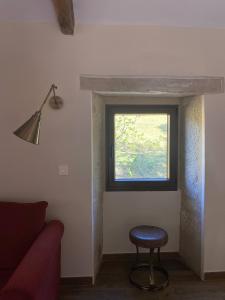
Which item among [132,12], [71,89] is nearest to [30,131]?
[71,89]

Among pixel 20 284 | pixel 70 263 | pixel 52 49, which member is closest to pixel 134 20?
pixel 52 49

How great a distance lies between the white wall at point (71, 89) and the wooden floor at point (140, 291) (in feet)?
0.61

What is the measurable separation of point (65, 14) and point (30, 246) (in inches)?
71.1

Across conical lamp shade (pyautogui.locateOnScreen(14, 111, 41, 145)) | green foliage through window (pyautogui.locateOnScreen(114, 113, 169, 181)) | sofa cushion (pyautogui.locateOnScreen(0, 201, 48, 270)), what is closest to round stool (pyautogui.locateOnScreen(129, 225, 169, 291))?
green foliage through window (pyautogui.locateOnScreen(114, 113, 169, 181))

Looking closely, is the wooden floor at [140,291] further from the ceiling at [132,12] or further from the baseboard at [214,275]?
the ceiling at [132,12]

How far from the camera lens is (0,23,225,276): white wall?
2.25m

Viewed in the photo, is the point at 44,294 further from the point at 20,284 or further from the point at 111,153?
the point at 111,153

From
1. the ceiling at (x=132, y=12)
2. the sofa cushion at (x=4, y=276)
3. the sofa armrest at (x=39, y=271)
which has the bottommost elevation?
the sofa cushion at (x=4, y=276)

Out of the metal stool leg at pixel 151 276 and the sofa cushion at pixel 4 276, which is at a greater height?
the sofa cushion at pixel 4 276

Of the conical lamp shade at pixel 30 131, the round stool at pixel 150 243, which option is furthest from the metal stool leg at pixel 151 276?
the conical lamp shade at pixel 30 131

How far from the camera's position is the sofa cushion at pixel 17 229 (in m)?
1.86

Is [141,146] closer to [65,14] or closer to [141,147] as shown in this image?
[141,147]

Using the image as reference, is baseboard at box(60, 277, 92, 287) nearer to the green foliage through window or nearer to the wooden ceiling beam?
the green foliage through window

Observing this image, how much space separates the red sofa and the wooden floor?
0.38 m
